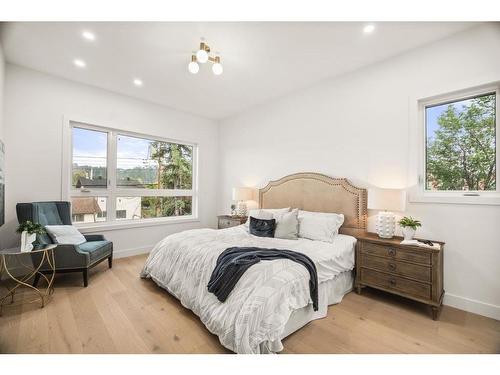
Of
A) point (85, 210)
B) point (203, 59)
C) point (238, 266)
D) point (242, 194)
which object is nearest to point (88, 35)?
point (203, 59)

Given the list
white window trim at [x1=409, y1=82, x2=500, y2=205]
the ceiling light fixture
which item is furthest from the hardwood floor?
the ceiling light fixture

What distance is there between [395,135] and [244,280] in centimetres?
242

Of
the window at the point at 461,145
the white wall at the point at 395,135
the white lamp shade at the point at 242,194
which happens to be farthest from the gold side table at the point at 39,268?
the window at the point at 461,145

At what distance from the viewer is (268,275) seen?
1.73 m

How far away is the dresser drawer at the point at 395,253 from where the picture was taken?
2.16 meters

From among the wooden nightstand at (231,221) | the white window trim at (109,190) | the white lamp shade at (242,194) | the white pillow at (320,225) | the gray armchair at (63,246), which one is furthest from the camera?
the white lamp shade at (242,194)

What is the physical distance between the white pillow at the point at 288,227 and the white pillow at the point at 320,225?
10cm

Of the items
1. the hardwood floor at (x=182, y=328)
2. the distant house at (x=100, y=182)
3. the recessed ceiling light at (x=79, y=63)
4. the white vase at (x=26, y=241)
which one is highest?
the recessed ceiling light at (x=79, y=63)

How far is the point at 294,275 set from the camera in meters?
1.81

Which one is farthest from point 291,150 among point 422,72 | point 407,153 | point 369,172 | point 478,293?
point 478,293

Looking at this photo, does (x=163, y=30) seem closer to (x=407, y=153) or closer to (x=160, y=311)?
(x=160, y=311)

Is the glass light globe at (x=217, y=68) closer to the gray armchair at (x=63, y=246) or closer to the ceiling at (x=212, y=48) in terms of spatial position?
the ceiling at (x=212, y=48)
